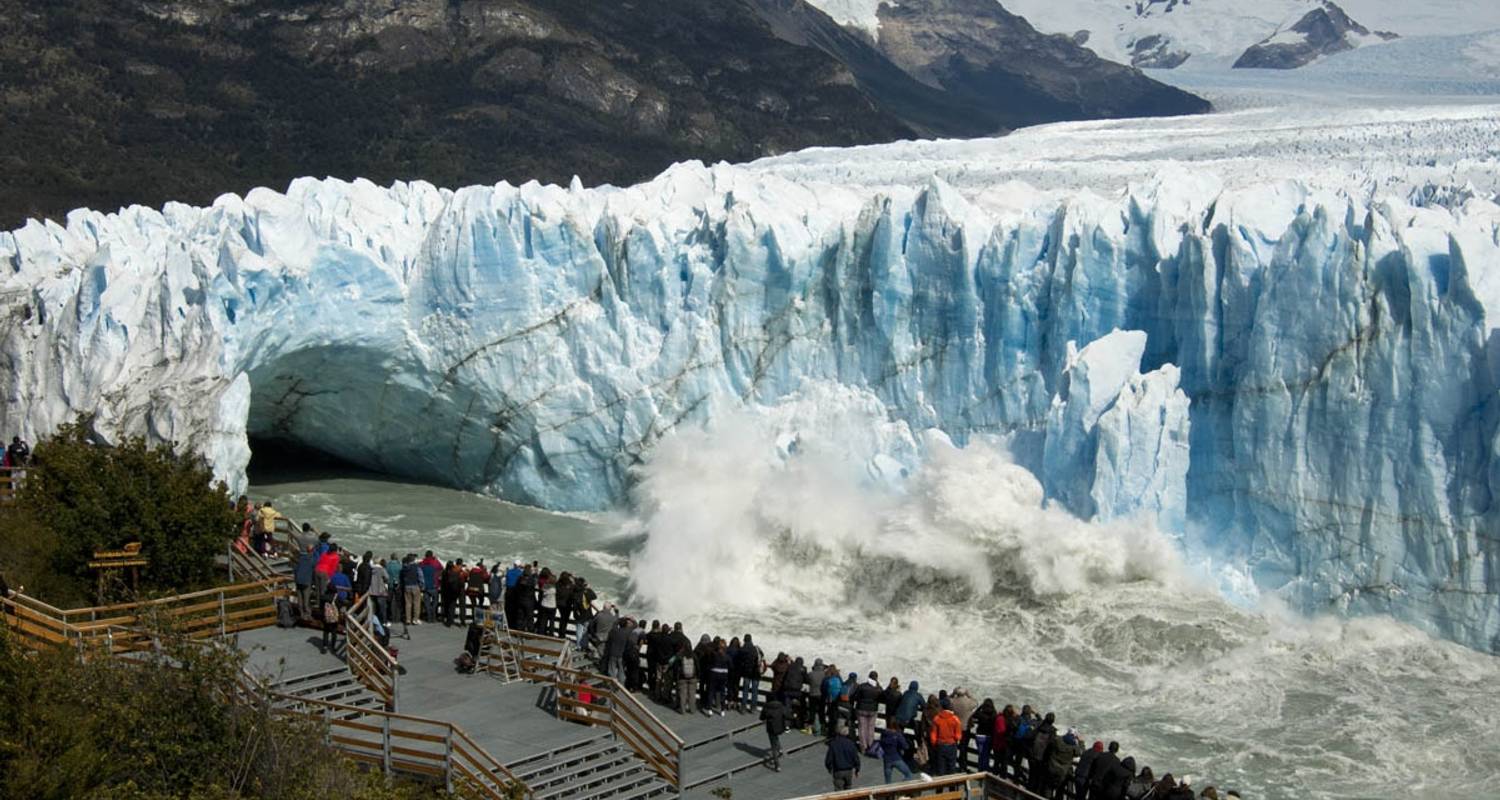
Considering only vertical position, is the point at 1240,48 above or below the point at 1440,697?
above

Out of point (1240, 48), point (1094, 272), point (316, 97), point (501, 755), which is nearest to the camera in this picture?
point (501, 755)

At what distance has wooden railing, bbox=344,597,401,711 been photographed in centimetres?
1515

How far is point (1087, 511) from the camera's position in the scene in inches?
869

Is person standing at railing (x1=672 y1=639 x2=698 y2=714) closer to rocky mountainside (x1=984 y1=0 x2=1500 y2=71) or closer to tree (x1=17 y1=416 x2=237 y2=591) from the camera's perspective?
tree (x1=17 y1=416 x2=237 y2=591)

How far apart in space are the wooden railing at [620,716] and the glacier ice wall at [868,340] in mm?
8856

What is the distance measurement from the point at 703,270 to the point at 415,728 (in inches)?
494

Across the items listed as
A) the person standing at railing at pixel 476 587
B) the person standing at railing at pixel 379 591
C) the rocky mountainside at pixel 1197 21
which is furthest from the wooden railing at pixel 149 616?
the rocky mountainside at pixel 1197 21

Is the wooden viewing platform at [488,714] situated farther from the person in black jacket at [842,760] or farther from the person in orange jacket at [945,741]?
the person in orange jacket at [945,741]

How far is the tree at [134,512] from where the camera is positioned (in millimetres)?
18797

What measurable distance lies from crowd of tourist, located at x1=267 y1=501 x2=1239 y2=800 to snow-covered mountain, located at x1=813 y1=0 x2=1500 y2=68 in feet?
257

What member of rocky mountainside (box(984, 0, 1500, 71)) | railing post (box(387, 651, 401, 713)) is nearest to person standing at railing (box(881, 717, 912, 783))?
railing post (box(387, 651, 401, 713))

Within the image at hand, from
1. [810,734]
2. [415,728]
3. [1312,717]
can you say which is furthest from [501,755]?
[1312,717]

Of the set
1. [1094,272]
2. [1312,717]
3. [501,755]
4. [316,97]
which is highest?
[316,97]

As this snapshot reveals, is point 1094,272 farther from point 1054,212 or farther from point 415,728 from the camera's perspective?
point 415,728
